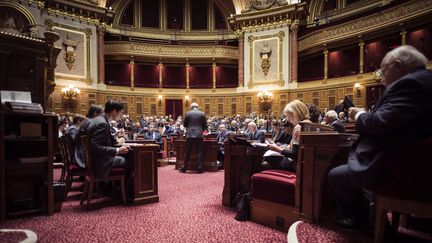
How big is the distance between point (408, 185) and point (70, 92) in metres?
14.7

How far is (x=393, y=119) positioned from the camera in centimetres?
158

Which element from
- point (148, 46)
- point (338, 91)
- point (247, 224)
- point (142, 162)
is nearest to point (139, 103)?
point (148, 46)

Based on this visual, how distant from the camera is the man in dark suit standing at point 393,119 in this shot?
5.15ft

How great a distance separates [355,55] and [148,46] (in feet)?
38.2

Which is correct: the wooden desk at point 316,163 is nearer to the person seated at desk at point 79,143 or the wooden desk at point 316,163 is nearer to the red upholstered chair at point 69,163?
the person seated at desk at point 79,143

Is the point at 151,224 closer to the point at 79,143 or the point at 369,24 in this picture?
the point at 79,143

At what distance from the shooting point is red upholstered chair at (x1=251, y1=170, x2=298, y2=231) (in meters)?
2.56

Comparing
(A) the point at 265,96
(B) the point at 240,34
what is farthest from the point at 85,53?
(A) the point at 265,96

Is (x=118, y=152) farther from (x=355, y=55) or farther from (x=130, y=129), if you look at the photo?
(x=355, y=55)

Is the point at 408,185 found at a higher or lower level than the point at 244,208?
higher

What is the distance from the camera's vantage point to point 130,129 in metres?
11.2

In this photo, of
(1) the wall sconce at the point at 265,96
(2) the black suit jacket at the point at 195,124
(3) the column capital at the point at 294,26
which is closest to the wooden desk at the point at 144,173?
(2) the black suit jacket at the point at 195,124

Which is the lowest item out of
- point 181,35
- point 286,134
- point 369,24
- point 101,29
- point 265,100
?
point 286,134

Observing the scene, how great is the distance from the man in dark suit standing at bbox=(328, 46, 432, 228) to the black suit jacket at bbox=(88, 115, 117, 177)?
103 inches
